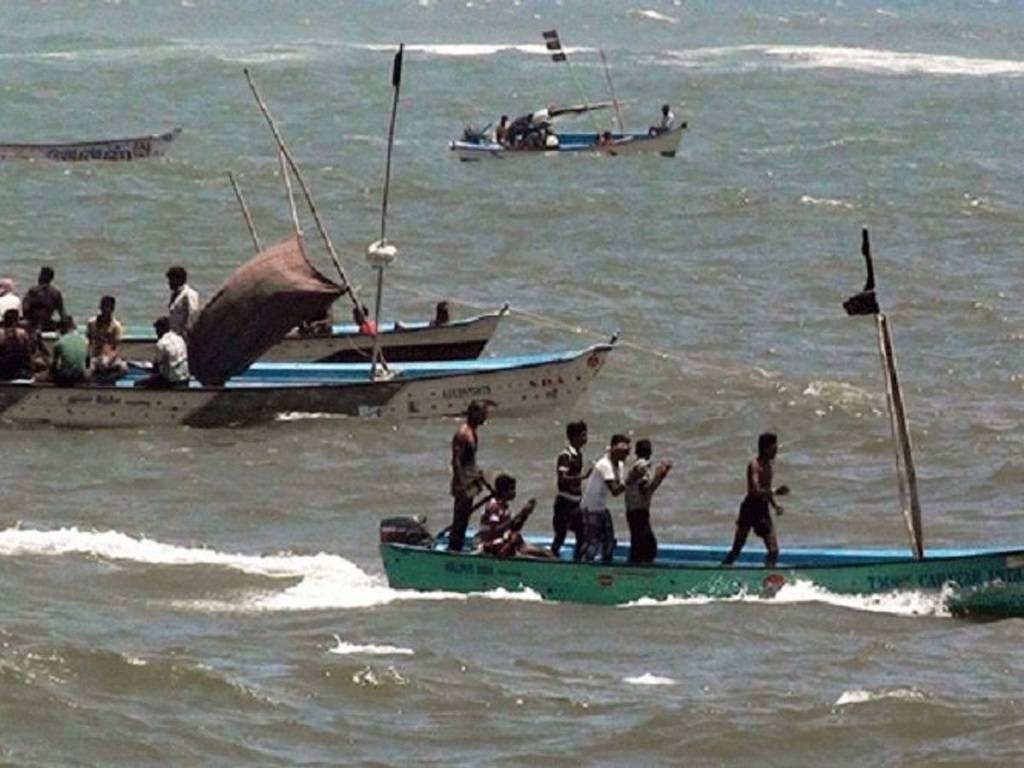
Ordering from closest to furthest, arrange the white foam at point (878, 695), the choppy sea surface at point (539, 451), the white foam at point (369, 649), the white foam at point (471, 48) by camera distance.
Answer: the choppy sea surface at point (539, 451), the white foam at point (878, 695), the white foam at point (369, 649), the white foam at point (471, 48)

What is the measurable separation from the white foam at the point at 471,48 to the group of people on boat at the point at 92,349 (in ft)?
203

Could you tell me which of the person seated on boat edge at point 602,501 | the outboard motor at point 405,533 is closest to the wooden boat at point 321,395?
the outboard motor at point 405,533

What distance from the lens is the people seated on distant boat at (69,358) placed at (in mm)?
29016

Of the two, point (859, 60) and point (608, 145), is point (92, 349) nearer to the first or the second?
point (608, 145)

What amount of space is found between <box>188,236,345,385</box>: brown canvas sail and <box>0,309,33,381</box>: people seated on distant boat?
5.43ft

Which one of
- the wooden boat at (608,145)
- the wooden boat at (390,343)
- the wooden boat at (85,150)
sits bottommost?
the wooden boat at (390,343)

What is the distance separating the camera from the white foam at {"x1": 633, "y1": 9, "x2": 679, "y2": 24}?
116000mm

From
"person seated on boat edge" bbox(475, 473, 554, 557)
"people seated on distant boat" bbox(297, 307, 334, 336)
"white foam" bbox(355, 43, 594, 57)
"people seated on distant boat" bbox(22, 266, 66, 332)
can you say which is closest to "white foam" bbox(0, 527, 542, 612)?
"person seated on boat edge" bbox(475, 473, 554, 557)

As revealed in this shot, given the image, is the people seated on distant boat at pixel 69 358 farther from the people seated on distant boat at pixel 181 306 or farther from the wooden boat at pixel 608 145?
the wooden boat at pixel 608 145

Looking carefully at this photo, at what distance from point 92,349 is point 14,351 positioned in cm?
Result: 78

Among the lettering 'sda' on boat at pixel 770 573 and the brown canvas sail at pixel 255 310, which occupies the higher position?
the brown canvas sail at pixel 255 310

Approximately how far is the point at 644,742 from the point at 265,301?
39.6 feet

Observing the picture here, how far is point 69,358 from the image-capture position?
29.0 metres

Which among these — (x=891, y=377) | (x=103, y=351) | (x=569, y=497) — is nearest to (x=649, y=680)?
(x=569, y=497)
